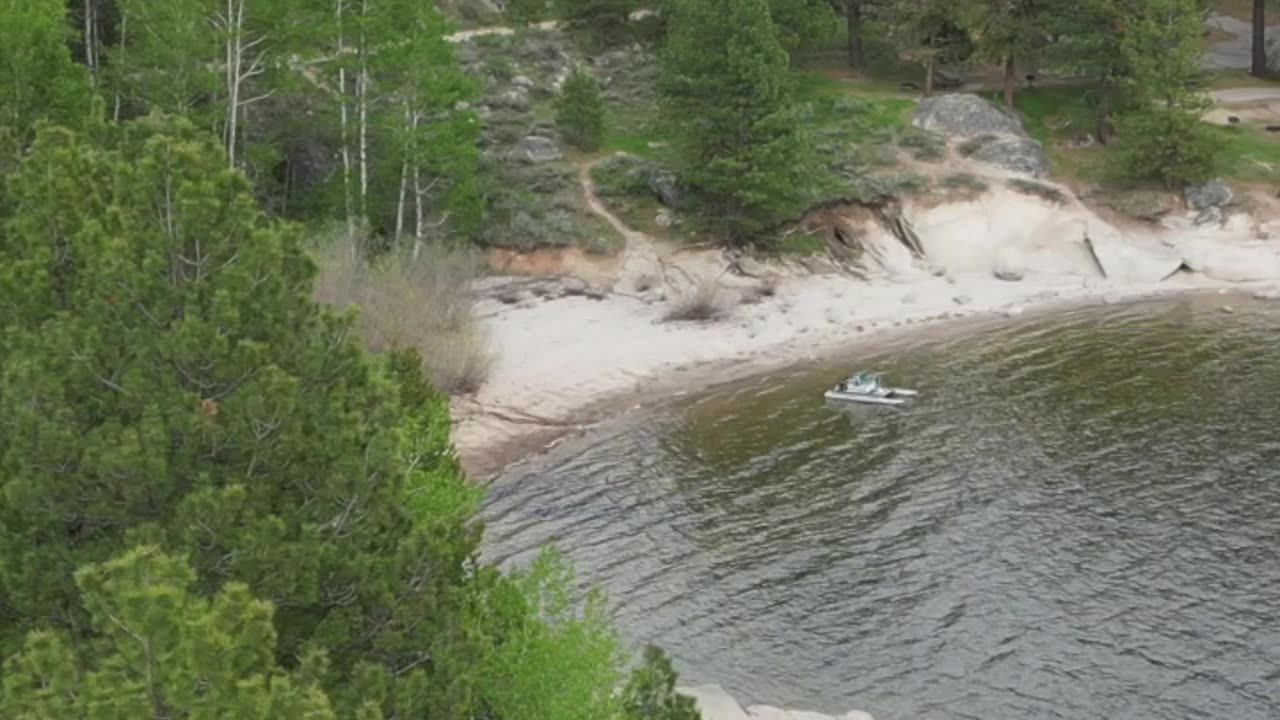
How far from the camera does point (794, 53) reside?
55406 mm

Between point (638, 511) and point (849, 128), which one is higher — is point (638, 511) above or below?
below

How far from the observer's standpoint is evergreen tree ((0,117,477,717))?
8789 millimetres

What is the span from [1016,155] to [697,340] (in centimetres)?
1861


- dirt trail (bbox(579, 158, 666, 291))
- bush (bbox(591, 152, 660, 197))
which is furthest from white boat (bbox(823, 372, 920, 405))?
bush (bbox(591, 152, 660, 197))

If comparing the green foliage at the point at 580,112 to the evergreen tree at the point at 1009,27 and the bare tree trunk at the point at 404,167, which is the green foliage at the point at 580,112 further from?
the evergreen tree at the point at 1009,27

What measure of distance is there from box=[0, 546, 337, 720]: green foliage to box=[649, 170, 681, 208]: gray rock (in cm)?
3811

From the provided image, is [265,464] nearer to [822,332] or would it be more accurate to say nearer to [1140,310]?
[822,332]

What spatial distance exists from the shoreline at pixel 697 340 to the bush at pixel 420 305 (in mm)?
1098

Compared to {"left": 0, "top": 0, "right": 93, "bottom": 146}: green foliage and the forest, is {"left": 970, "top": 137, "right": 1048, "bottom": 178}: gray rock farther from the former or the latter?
the forest

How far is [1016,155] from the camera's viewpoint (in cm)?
4728

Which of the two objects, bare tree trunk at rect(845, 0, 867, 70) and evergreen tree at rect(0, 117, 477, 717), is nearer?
evergreen tree at rect(0, 117, 477, 717)

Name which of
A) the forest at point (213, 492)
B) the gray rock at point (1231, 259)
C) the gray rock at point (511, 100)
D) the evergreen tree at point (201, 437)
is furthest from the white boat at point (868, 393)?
the gray rock at point (511, 100)

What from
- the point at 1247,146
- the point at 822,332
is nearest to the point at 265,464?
the point at 822,332

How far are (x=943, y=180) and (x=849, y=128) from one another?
15.9 ft
